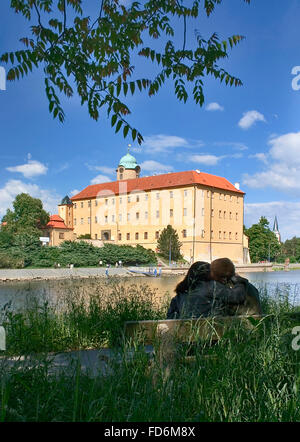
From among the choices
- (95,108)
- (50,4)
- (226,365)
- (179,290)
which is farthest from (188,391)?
(50,4)

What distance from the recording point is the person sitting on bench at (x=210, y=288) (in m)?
3.39

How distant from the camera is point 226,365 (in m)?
2.44

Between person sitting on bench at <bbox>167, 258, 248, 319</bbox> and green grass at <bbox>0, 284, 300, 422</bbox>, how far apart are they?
496 mm

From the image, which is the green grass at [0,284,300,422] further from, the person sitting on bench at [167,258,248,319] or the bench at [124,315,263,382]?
the person sitting on bench at [167,258,248,319]

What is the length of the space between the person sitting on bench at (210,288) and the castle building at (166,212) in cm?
2559

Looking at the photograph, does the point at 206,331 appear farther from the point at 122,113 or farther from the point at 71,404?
the point at 122,113

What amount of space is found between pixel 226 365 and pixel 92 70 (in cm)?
270

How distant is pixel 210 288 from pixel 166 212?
4748 centimetres

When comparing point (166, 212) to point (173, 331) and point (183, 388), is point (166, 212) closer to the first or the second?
point (173, 331)
